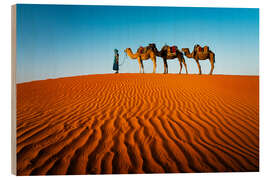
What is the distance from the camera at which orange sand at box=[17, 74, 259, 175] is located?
12.3ft

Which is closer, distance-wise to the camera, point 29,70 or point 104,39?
point 29,70

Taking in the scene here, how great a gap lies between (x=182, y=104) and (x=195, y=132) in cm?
186

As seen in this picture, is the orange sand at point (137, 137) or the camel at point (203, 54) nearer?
the orange sand at point (137, 137)

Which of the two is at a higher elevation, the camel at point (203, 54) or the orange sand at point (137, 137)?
the camel at point (203, 54)

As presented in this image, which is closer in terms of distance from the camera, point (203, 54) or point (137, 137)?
point (137, 137)

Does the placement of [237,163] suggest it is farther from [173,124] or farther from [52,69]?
[52,69]

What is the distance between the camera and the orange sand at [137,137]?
3752 mm

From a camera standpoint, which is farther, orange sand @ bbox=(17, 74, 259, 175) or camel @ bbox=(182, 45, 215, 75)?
camel @ bbox=(182, 45, 215, 75)

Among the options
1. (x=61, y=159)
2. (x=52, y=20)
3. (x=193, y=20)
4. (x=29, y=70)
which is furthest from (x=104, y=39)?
(x=61, y=159)

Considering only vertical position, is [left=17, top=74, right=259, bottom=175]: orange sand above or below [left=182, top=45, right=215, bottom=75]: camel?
below

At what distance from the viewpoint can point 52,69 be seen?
16.3 feet

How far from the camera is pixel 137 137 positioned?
168 inches

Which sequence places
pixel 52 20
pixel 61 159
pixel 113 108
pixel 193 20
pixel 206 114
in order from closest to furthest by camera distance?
pixel 61 159 < pixel 52 20 < pixel 193 20 < pixel 206 114 < pixel 113 108

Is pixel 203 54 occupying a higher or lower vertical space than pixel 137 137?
higher
